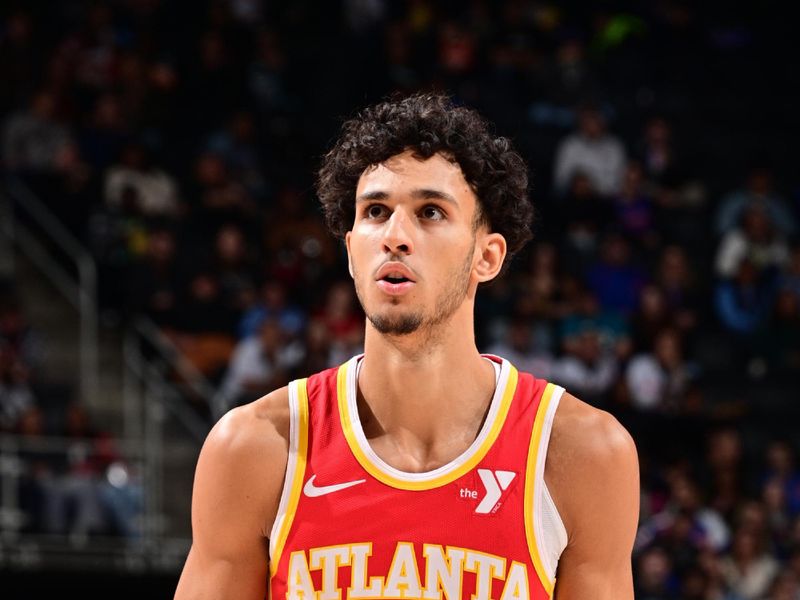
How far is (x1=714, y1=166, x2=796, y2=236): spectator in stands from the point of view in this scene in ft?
46.4

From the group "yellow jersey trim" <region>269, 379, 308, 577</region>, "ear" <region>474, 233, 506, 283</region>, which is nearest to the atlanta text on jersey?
"yellow jersey trim" <region>269, 379, 308, 577</region>

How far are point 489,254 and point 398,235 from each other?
44cm

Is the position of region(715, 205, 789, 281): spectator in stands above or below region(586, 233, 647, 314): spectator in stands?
above

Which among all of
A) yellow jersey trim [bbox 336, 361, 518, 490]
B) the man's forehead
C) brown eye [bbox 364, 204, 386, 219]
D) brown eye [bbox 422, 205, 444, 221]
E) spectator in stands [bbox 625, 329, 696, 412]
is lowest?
yellow jersey trim [bbox 336, 361, 518, 490]

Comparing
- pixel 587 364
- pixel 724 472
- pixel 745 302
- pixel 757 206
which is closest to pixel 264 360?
pixel 587 364

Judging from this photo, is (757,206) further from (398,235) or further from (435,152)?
(398,235)

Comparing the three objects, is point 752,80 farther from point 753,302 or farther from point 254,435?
point 254,435

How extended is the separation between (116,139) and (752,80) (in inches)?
301

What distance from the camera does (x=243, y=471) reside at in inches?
155

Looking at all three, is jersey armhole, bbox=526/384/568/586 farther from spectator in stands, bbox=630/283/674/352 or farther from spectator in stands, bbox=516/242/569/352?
spectator in stands, bbox=630/283/674/352

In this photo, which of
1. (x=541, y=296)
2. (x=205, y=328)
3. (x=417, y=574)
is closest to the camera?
(x=417, y=574)

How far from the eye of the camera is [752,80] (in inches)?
643

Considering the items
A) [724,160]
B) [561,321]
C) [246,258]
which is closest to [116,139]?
[246,258]

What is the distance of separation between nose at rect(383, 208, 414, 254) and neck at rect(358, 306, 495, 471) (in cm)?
27
